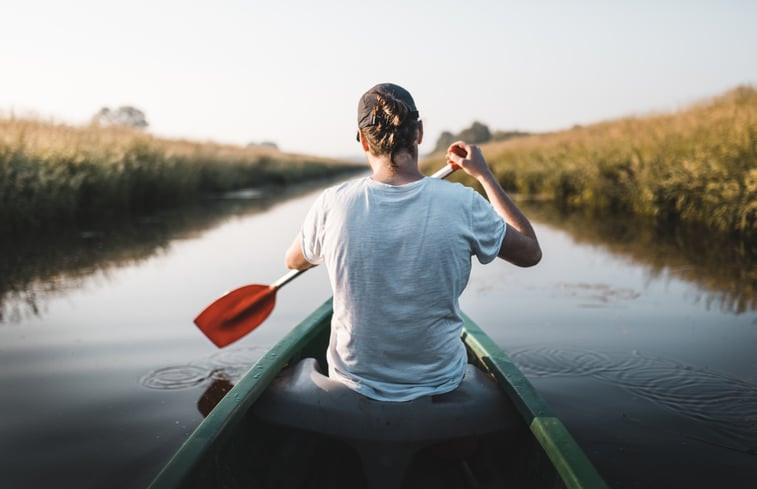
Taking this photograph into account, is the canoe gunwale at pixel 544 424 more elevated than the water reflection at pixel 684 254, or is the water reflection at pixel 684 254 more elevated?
the canoe gunwale at pixel 544 424

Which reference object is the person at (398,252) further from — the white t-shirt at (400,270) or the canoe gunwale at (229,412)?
the canoe gunwale at (229,412)

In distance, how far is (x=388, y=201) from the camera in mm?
1888

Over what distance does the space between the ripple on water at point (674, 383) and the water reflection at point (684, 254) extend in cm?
171

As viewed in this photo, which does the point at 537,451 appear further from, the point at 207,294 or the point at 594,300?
the point at 207,294

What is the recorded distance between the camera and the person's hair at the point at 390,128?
1942 mm

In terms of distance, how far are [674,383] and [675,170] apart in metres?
6.61

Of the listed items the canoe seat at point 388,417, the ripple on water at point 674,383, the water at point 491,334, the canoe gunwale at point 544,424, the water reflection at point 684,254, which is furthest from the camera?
the water reflection at point 684,254

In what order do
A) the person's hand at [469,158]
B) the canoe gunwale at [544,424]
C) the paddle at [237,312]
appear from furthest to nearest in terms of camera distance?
the paddle at [237,312] → the person's hand at [469,158] → the canoe gunwale at [544,424]

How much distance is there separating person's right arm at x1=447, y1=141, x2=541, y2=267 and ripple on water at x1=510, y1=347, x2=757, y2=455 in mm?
1556

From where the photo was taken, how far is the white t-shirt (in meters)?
1.88

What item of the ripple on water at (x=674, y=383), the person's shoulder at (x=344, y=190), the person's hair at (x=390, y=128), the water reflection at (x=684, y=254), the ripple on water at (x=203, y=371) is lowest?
the ripple on water at (x=203, y=371)

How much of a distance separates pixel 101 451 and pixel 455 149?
201 cm

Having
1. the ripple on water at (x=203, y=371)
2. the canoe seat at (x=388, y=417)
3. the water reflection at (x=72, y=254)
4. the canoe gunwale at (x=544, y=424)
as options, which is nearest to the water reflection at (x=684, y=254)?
the ripple on water at (x=203, y=371)

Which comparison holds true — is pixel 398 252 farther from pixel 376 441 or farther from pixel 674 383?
pixel 674 383
